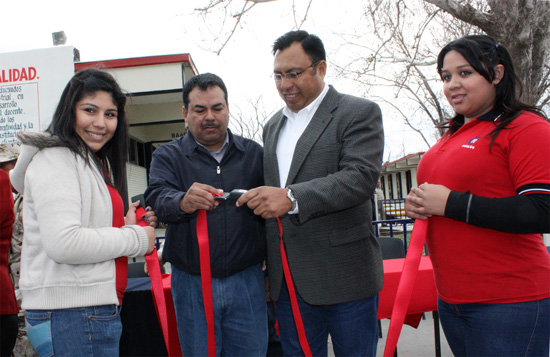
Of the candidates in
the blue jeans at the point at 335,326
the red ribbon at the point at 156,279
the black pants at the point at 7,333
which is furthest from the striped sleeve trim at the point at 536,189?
the black pants at the point at 7,333

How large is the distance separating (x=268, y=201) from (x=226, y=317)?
892 millimetres

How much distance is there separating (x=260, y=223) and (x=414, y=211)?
94 cm

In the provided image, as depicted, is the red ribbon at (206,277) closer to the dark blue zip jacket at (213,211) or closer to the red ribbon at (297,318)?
the dark blue zip jacket at (213,211)

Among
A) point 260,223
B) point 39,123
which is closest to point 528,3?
point 260,223

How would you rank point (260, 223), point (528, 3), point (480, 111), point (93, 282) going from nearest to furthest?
point (93, 282) < point (480, 111) < point (260, 223) < point (528, 3)

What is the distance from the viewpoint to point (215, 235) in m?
2.24

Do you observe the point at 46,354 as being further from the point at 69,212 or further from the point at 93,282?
the point at 69,212

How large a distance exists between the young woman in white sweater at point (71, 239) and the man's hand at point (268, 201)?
1.77ft

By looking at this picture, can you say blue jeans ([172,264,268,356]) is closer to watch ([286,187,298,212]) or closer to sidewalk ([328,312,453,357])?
watch ([286,187,298,212])

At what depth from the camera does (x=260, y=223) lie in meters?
2.36

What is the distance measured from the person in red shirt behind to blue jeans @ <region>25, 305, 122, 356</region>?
1.50 metres

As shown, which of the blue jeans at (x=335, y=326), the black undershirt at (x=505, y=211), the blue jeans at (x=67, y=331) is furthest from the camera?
the blue jeans at (x=335, y=326)

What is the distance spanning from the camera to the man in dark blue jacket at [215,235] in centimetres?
221

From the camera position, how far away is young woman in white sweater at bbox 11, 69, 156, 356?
1.51m
